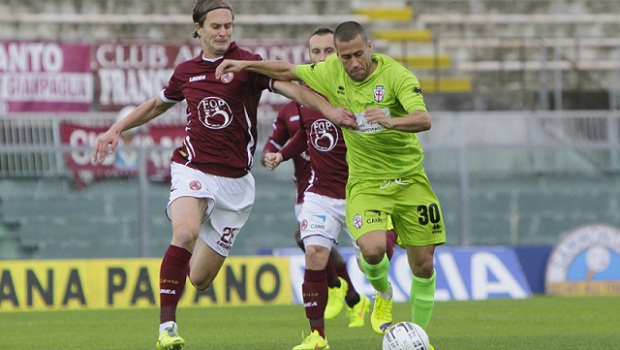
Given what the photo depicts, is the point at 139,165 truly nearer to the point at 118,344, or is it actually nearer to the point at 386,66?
the point at 118,344

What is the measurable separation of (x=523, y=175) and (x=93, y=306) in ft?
22.1

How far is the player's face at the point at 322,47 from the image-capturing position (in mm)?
10531

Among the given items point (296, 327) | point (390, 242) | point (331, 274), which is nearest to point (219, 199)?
point (390, 242)

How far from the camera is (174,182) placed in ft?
29.8

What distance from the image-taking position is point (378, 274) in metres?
9.55

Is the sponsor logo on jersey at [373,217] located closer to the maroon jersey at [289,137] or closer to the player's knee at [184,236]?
the player's knee at [184,236]

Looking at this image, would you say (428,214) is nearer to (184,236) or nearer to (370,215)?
(370,215)

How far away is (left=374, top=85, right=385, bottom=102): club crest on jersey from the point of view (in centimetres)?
855

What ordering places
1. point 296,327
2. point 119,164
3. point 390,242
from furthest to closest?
point 119,164 → point 296,327 → point 390,242

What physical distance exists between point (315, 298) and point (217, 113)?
1.53 meters

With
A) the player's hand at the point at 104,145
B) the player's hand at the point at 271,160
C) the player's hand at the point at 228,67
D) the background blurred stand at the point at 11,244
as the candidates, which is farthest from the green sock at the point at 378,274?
the background blurred stand at the point at 11,244

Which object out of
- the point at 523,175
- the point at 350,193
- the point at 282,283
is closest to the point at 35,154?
the point at 282,283

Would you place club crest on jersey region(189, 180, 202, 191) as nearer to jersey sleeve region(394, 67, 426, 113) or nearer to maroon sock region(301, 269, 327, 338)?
maroon sock region(301, 269, 327, 338)

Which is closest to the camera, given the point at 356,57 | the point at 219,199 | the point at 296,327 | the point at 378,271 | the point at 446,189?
the point at 356,57
